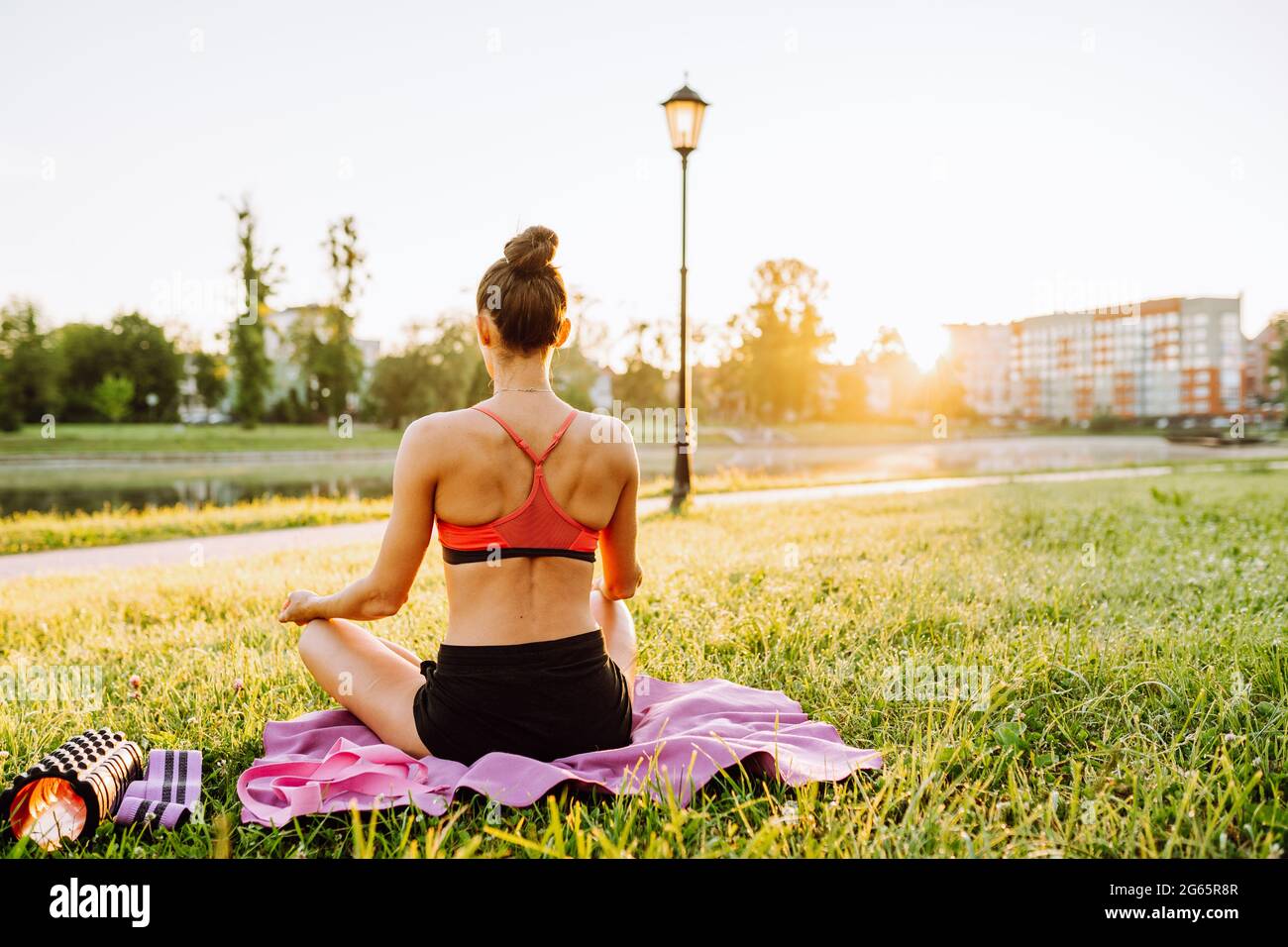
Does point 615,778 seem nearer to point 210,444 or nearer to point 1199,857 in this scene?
point 1199,857

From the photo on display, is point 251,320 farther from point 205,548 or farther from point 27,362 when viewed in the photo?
point 205,548

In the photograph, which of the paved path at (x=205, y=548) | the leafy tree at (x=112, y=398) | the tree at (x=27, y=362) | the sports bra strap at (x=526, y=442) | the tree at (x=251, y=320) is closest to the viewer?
the sports bra strap at (x=526, y=442)

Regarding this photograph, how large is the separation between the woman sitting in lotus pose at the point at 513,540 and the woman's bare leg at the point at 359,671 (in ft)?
0.45

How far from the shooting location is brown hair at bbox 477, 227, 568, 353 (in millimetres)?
2428

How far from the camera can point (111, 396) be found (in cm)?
4541

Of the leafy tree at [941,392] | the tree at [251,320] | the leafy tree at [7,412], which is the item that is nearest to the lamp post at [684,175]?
the tree at [251,320]

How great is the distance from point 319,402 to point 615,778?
4560 cm

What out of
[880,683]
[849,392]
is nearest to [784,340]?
[849,392]

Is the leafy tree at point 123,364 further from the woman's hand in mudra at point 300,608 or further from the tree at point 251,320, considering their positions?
the woman's hand in mudra at point 300,608

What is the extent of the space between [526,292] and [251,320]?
3971cm

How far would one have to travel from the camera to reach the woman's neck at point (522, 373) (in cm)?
255

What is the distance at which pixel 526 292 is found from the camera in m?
2.43
